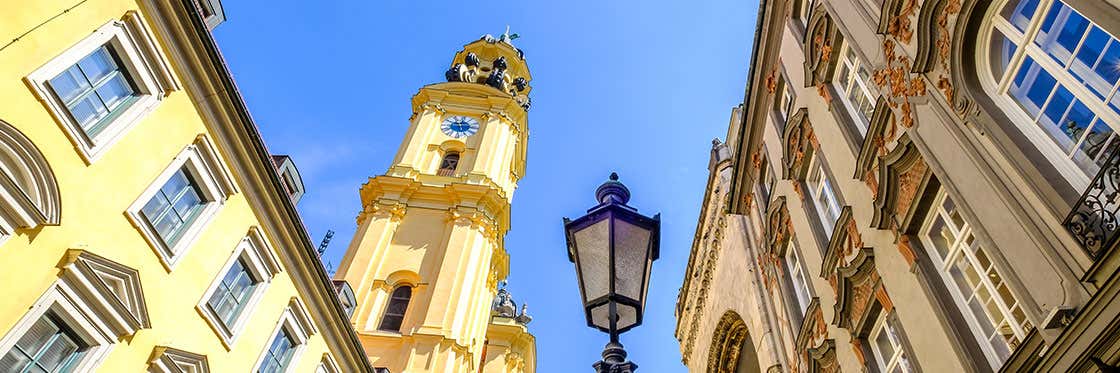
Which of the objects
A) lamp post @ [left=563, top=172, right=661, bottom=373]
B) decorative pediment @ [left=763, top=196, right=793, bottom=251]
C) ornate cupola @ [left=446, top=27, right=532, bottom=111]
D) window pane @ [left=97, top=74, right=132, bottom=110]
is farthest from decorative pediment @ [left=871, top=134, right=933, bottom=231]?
ornate cupola @ [left=446, top=27, right=532, bottom=111]

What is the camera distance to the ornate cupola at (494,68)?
4216 centimetres

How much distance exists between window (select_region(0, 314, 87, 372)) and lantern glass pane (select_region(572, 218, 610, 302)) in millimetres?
8178

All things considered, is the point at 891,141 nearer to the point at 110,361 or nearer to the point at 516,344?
the point at 110,361

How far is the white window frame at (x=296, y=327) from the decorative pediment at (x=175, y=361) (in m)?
2.25

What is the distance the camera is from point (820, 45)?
13.5 metres

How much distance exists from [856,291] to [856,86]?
3.79m

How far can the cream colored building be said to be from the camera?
19.4ft

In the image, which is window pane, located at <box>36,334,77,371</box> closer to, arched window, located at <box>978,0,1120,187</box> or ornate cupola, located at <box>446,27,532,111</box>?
arched window, located at <box>978,0,1120,187</box>

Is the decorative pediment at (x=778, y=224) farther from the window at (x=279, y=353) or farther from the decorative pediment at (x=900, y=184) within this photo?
the window at (x=279, y=353)

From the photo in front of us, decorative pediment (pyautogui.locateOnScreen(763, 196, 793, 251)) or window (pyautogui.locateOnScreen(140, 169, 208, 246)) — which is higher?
decorative pediment (pyautogui.locateOnScreen(763, 196, 793, 251))

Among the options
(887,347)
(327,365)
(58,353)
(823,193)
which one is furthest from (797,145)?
(58,353)

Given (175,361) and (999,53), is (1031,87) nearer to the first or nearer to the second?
(999,53)

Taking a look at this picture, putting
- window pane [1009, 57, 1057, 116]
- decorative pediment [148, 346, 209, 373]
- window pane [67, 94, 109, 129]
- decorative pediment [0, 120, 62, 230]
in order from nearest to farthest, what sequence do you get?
window pane [1009, 57, 1057, 116] → decorative pediment [0, 120, 62, 230] → window pane [67, 94, 109, 129] → decorative pediment [148, 346, 209, 373]

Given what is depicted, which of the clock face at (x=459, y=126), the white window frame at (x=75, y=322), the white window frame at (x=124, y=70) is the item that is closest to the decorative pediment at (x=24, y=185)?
the white window frame at (x=124, y=70)
